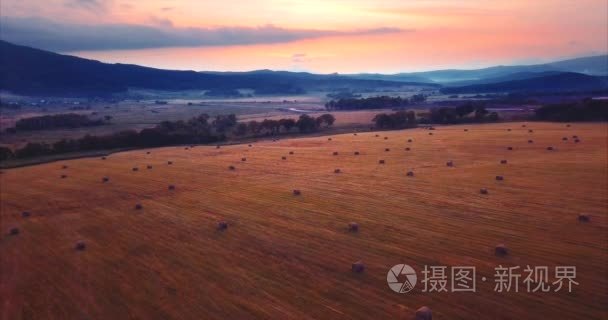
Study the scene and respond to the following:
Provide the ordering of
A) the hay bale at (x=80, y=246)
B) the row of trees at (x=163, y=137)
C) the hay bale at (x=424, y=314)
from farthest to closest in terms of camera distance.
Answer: the row of trees at (x=163, y=137) → the hay bale at (x=80, y=246) → the hay bale at (x=424, y=314)

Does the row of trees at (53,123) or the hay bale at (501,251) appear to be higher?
the row of trees at (53,123)

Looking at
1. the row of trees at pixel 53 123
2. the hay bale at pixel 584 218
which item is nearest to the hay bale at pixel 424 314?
the hay bale at pixel 584 218

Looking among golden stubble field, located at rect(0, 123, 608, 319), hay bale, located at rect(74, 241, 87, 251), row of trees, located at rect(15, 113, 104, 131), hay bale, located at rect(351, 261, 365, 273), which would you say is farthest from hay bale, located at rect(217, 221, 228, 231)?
row of trees, located at rect(15, 113, 104, 131)

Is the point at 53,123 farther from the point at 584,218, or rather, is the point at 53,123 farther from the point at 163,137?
the point at 584,218

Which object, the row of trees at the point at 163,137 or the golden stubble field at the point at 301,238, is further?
the row of trees at the point at 163,137

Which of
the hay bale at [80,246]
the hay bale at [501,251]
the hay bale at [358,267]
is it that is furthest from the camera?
the hay bale at [80,246]

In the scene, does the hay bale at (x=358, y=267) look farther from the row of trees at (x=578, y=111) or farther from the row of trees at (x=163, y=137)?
the row of trees at (x=578, y=111)

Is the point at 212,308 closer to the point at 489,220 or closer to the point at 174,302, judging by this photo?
the point at 174,302
